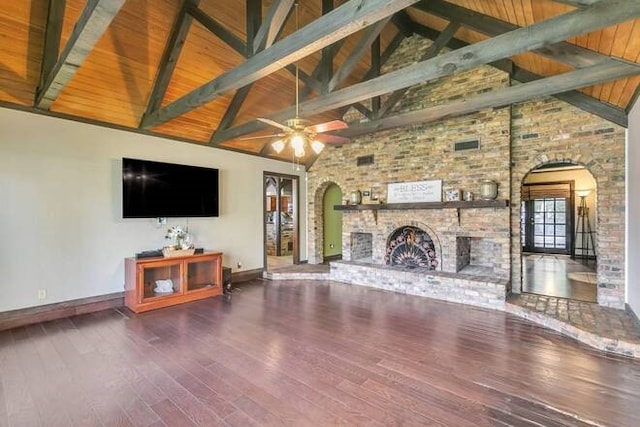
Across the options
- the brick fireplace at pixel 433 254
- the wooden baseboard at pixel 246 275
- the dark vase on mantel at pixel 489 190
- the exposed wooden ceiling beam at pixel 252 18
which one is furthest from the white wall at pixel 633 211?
the wooden baseboard at pixel 246 275

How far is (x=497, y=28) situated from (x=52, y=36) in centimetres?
560

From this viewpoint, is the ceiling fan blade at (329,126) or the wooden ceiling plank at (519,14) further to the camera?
the wooden ceiling plank at (519,14)

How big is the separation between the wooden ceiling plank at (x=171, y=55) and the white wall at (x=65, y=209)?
78cm

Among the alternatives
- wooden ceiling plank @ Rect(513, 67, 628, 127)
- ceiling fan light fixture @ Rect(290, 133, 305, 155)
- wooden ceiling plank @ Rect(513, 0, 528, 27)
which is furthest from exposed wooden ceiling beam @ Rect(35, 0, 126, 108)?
wooden ceiling plank @ Rect(513, 67, 628, 127)

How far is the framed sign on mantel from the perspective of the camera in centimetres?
571

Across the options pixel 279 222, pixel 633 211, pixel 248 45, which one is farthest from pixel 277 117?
pixel 279 222

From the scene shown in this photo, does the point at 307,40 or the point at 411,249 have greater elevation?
the point at 307,40

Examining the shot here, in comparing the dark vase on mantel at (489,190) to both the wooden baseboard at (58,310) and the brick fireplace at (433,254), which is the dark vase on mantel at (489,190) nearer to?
the brick fireplace at (433,254)

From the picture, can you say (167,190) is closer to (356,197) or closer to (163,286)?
(163,286)

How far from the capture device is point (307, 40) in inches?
102

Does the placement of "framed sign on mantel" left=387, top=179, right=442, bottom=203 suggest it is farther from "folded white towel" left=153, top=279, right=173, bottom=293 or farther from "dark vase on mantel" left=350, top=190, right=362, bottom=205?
"folded white towel" left=153, top=279, right=173, bottom=293

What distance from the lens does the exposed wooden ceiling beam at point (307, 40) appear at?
217 centimetres

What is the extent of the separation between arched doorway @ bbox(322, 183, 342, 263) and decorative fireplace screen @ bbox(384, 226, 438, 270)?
7.28 feet

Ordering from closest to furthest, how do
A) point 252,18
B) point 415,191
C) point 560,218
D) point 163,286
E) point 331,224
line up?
point 252,18 → point 163,286 → point 415,191 → point 331,224 → point 560,218
